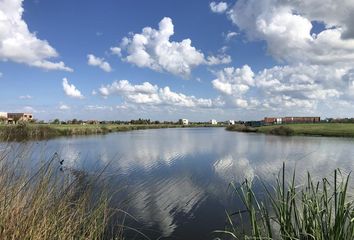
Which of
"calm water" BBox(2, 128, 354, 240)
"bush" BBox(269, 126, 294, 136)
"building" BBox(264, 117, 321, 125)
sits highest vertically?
"building" BBox(264, 117, 321, 125)

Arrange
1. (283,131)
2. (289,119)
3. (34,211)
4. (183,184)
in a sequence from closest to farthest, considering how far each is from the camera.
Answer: (34,211)
(183,184)
(283,131)
(289,119)

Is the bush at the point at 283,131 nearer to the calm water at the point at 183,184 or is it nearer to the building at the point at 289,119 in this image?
the calm water at the point at 183,184

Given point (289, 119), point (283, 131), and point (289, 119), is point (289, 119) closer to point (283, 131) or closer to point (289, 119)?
point (289, 119)

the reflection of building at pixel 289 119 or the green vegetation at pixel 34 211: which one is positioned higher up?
the reflection of building at pixel 289 119

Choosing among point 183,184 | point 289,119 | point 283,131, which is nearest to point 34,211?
point 183,184

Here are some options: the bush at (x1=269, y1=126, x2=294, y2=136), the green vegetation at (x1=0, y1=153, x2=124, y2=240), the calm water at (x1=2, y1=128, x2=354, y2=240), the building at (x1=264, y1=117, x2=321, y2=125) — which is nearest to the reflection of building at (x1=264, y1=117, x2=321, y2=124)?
the building at (x1=264, y1=117, x2=321, y2=125)

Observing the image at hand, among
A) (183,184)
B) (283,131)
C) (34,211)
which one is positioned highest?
(34,211)

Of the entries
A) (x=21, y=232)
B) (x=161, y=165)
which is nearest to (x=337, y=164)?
(x=161, y=165)

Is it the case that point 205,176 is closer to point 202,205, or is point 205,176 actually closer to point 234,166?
point 234,166

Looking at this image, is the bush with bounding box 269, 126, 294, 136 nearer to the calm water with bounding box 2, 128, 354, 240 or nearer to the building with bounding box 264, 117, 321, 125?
the calm water with bounding box 2, 128, 354, 240

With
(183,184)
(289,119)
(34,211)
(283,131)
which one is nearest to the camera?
(34,211)

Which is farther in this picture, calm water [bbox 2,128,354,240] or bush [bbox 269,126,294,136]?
bush [bbox 269,126,294,136]

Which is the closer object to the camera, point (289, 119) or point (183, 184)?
point (183, 184)

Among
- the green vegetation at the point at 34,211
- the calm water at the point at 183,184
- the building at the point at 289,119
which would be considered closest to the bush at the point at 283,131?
the calm water at the point at 183,184
